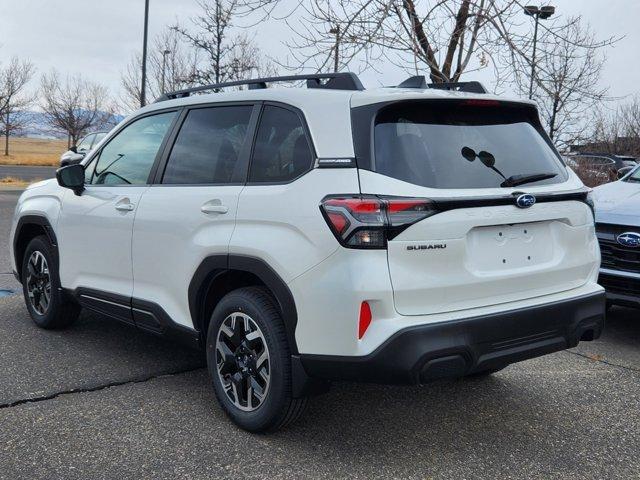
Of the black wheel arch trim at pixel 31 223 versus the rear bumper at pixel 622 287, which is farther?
the rear bumper at pixel 622 287


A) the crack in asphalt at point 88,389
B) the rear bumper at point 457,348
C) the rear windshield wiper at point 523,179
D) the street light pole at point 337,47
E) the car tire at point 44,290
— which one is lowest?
the crack in asphalt at point 88,389

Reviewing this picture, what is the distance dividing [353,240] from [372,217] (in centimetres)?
13

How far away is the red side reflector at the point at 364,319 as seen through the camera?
9.32 feet

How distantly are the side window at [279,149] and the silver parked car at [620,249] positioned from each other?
323 cm

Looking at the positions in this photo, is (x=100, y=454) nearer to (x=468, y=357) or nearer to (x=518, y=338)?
(x=468, y=357)

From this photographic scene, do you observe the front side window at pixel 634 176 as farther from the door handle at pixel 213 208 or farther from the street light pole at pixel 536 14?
the door handle at pixel 213 208

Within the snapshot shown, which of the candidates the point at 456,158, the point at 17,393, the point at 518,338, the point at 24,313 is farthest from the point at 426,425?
the point at 24,313

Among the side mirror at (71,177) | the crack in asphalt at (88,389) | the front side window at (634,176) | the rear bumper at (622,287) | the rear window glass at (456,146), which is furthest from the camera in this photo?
the front side window at (634,176)

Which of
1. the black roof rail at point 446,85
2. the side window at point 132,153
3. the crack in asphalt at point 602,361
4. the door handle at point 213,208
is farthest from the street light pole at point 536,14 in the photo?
the door handle at point 213,208

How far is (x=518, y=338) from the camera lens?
10.4 ft

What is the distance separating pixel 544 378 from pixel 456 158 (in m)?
2.04

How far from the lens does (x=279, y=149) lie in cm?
341

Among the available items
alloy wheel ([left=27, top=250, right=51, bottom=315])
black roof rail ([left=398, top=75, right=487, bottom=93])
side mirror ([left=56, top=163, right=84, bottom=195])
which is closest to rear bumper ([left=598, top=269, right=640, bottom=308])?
→ black roof rail ([left=398, top=75, right=487, bottom=93])

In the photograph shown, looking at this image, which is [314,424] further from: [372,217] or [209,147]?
[209,147]
